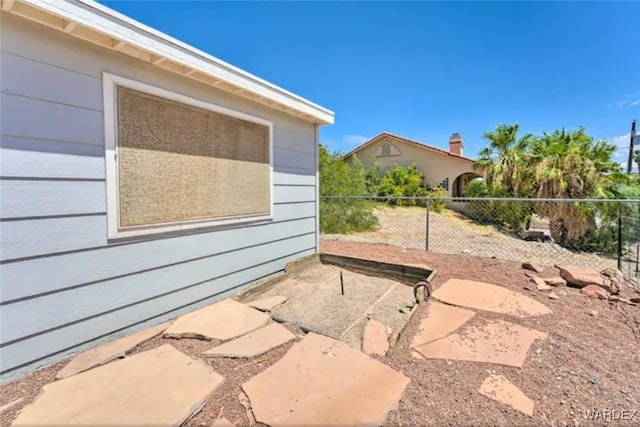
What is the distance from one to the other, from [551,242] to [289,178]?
785cm

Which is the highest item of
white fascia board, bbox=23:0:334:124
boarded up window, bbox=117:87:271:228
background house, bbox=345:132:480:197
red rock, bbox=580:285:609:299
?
background house, bbox=345:132:480:197

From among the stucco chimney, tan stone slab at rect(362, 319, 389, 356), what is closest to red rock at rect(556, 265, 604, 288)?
tan stone slab at rect(362, 319, 389, 356)

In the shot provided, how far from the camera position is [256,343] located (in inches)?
82.5

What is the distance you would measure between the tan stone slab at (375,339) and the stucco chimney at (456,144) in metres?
15.8

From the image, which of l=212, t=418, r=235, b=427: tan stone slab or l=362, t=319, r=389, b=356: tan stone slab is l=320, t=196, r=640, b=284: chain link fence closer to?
l=362, t=319, r=389, b=356: tan stone slab

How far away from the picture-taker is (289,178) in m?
3.84

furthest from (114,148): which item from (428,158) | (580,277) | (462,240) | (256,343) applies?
(428,158)

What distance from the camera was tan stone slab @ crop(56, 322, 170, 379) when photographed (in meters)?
1.78

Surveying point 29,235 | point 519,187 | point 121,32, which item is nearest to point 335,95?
point 519,187

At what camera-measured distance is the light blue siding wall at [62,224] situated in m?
1.66

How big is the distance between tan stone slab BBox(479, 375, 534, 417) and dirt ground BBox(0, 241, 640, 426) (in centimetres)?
4

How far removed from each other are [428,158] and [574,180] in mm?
7619

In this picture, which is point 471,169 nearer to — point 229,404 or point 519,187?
point 519,187

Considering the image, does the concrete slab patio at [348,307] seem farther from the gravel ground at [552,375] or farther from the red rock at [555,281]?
the red rock at [555,281]
